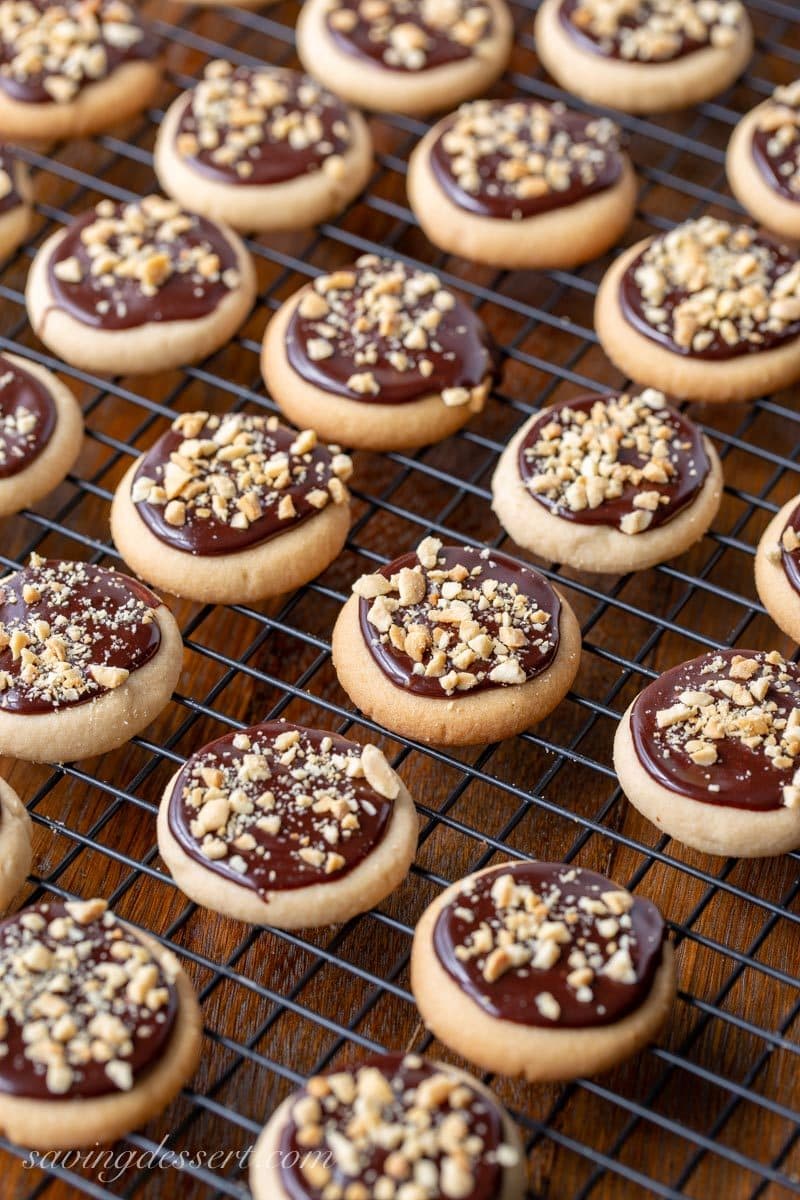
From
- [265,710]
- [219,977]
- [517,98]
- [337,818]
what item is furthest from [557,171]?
[219,977]

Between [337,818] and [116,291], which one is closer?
[337,818]

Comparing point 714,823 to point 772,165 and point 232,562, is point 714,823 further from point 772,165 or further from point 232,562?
point 772,165

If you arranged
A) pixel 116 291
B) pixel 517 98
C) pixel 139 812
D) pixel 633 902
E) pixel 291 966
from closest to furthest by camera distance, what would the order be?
pixel 633 902 < pixel 291 966 < pixel 139 812 < pixel 116 291 < pixel 517 98

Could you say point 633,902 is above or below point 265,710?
above

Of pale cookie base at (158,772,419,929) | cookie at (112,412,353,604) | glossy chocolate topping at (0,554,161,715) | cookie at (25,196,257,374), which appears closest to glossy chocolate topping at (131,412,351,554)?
cookie at (112,412,353,604)

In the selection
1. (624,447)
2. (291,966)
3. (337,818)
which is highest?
(624,447)

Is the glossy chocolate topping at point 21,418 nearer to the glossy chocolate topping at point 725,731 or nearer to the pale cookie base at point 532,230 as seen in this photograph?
the pale cookie base at point 532,230

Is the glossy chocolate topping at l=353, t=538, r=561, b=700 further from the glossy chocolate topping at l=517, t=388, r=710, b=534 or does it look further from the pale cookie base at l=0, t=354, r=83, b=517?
the pale cookie base at l=0, t=354, r=83, b=517

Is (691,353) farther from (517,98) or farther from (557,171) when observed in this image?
(517,98)
